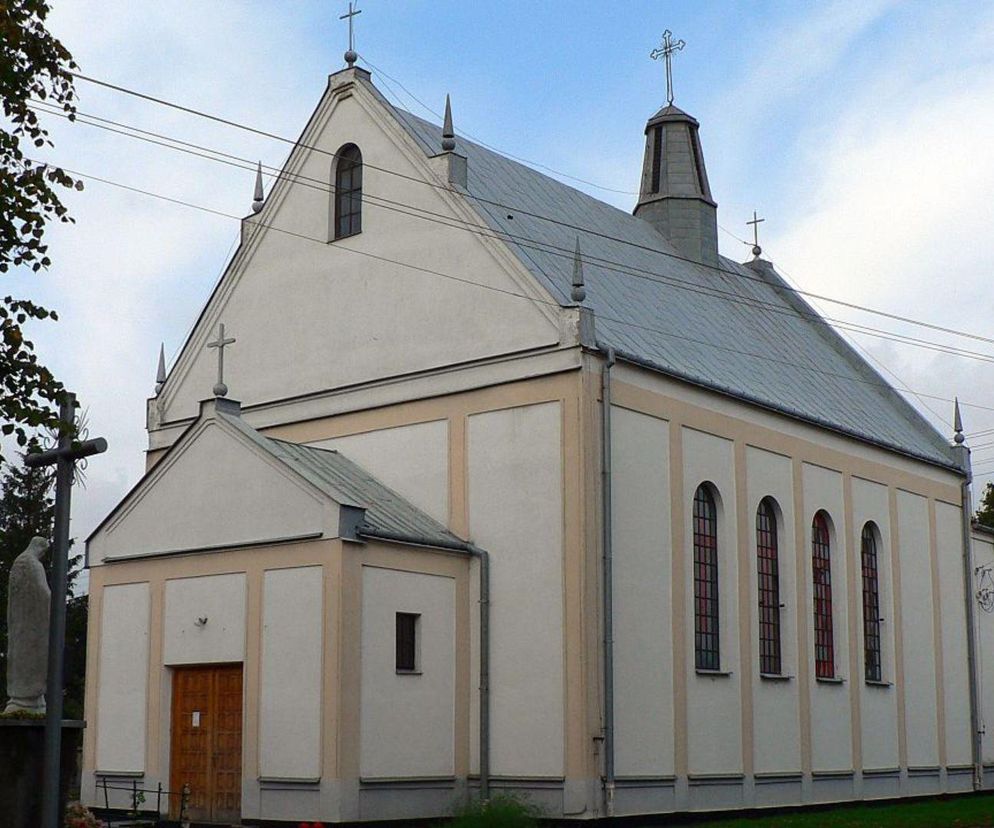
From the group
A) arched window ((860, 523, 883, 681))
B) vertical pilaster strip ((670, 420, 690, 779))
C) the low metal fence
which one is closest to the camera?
the low metal fence

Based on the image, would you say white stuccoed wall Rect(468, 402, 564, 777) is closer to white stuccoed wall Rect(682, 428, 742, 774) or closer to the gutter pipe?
the gutter pipe

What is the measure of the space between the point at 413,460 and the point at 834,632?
1100cm

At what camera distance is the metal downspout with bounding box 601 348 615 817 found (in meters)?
23.1

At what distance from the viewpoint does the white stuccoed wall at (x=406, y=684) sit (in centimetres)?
2255

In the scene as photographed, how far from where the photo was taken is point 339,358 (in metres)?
27.8

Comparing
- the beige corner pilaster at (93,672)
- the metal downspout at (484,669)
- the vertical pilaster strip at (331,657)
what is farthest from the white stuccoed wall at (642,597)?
the beige corner pilaster at (93,672)

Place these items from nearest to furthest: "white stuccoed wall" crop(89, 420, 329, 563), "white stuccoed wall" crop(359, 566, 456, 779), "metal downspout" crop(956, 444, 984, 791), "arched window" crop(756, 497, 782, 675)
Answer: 1. "white stuccoed wall" crop(359, 566, 456, 779)
2. "white stuccoed wall" crop(89, 420, 329, 563)
3. "arched window" crop(756, 497, 782, 675)
4. "metal downspout" crop(956, 444, 984, 791)

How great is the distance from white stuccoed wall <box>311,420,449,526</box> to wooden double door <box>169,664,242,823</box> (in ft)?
14.7

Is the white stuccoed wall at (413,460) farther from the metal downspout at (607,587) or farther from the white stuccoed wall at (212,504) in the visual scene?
the white stuccoed wall at (212,504)

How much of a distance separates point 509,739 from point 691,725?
12.5 feet

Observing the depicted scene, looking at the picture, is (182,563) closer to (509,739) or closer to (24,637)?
(509,739)

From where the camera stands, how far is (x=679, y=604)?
25.9 metres

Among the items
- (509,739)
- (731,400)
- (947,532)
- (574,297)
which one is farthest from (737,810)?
(947,532)

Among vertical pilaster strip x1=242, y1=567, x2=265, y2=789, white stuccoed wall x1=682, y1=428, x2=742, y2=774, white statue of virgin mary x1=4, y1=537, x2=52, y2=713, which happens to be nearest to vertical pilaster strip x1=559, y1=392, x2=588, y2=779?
white stuccoed wall x1=682, y1=428, x2=742, y2=774
